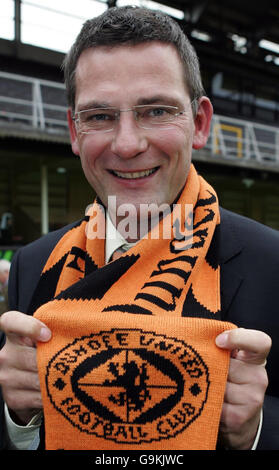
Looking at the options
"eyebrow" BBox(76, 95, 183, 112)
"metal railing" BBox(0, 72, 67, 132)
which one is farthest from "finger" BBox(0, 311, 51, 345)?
"metal railing" BBox(0, 72, 67, 132)

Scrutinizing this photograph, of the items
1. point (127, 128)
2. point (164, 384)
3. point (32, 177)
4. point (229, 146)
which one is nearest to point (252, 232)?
point (127, 128)

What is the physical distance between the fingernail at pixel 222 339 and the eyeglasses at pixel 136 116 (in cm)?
75

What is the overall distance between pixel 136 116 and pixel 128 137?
78mm

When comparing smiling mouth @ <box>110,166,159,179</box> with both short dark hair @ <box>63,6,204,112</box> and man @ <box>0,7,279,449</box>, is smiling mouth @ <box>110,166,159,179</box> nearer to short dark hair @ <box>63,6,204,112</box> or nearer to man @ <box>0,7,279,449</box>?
man @ <box>0,7,279,449</box>

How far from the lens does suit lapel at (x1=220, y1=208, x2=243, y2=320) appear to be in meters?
1.34

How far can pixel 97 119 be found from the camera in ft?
4.31

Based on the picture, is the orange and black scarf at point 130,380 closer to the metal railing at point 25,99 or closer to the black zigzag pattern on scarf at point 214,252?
the black zigzag pattern on scarf at point 214,252

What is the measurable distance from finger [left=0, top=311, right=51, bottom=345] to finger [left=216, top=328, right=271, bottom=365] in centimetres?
49

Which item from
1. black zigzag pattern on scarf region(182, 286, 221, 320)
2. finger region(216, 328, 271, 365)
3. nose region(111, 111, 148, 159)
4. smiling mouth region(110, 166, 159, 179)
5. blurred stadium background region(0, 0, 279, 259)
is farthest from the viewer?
blurred stadium background region(0, 0, 279, 259)

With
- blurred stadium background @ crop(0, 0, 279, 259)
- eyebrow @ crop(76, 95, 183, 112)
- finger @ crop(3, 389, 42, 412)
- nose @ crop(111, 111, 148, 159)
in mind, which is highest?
blurred stadium background @ crop(0, 0, 279, 259)

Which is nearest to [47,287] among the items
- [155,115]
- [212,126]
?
[155,115]

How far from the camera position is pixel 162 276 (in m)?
1.24

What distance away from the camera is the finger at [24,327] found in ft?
3.29

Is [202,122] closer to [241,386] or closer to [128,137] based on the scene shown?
[128,137]
